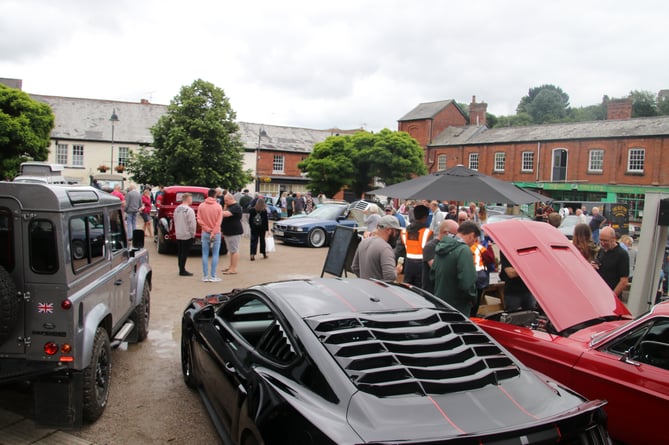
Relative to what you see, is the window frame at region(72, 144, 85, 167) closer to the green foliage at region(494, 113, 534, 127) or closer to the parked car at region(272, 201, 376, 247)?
the parked car at region(272, 201, 376, 247)

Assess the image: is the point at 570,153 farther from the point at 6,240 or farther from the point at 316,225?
the point at 6,240

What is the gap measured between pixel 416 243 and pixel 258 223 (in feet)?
22.9

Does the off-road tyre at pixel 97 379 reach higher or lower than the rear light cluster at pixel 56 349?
lower

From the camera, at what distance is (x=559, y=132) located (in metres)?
43.4

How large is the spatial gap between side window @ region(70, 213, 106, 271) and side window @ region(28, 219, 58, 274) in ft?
0.65

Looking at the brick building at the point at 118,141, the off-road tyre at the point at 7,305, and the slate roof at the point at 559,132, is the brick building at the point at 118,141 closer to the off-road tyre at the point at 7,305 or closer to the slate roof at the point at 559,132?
the slate roof at the point at 559,132

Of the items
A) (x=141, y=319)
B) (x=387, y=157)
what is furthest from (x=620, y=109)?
(x=141, y=319)

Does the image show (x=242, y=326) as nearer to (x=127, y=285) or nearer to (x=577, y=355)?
(x=127, y=285)

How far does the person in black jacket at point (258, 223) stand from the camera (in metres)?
13.2

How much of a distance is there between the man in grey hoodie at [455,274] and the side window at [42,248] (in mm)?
3887

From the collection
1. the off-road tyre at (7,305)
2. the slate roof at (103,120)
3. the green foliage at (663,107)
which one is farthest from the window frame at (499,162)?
the off-road tyre at (7,305)

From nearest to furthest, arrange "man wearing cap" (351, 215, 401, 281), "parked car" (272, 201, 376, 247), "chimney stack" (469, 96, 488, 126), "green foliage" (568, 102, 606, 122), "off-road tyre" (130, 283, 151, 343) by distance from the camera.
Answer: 1. "man wearing cap" (351, 215, 401, 281)
2. "off-road tyre" (130, 283, 151, 343)
3. "parked car" (272, 201, 376, 247)
4. "chimney stack" (469, 96, 488, 126)
5. "green foliage" (568, 102, 606, 122)

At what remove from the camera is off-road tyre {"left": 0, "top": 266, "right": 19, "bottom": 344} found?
3693mm

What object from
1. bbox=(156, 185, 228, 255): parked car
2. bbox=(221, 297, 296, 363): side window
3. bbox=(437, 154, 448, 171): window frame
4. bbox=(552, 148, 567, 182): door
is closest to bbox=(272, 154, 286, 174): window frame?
bbox=(437, 154, 448, 171): window frame
